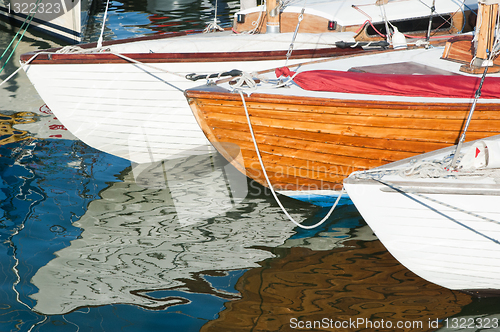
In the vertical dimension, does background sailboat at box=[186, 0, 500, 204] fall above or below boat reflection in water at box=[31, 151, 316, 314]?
above

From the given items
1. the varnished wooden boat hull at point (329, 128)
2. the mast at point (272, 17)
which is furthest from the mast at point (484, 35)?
the mast at point (272, 17)

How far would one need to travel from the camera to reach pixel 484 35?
15.8 feet

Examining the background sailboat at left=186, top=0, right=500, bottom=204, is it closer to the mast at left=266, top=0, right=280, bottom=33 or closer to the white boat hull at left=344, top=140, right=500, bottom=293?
the white boat hull at left=344, top=140, right=500, bottom=293

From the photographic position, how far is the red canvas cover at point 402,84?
449 cm

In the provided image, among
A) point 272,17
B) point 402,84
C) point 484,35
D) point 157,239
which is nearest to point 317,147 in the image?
point 402,84

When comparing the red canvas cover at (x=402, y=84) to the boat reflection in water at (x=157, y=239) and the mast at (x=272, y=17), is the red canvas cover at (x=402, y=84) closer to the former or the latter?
the boat reflection in water at (x=157, y=239)

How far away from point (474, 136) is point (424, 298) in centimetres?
159

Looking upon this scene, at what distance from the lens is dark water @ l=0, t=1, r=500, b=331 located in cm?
375

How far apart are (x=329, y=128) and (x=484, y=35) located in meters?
1.80

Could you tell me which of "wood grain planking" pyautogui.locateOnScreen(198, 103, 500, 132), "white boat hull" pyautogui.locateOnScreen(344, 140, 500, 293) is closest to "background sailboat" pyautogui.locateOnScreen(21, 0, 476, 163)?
"wood grain planking" pyautogui.locateOnScreen(198, 103, 500, 132)

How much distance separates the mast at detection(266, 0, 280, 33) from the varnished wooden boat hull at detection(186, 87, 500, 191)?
2905 millimetres

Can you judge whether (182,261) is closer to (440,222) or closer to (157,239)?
(157,239)

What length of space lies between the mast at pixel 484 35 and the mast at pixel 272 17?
300 centimetres

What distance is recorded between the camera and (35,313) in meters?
3.81
